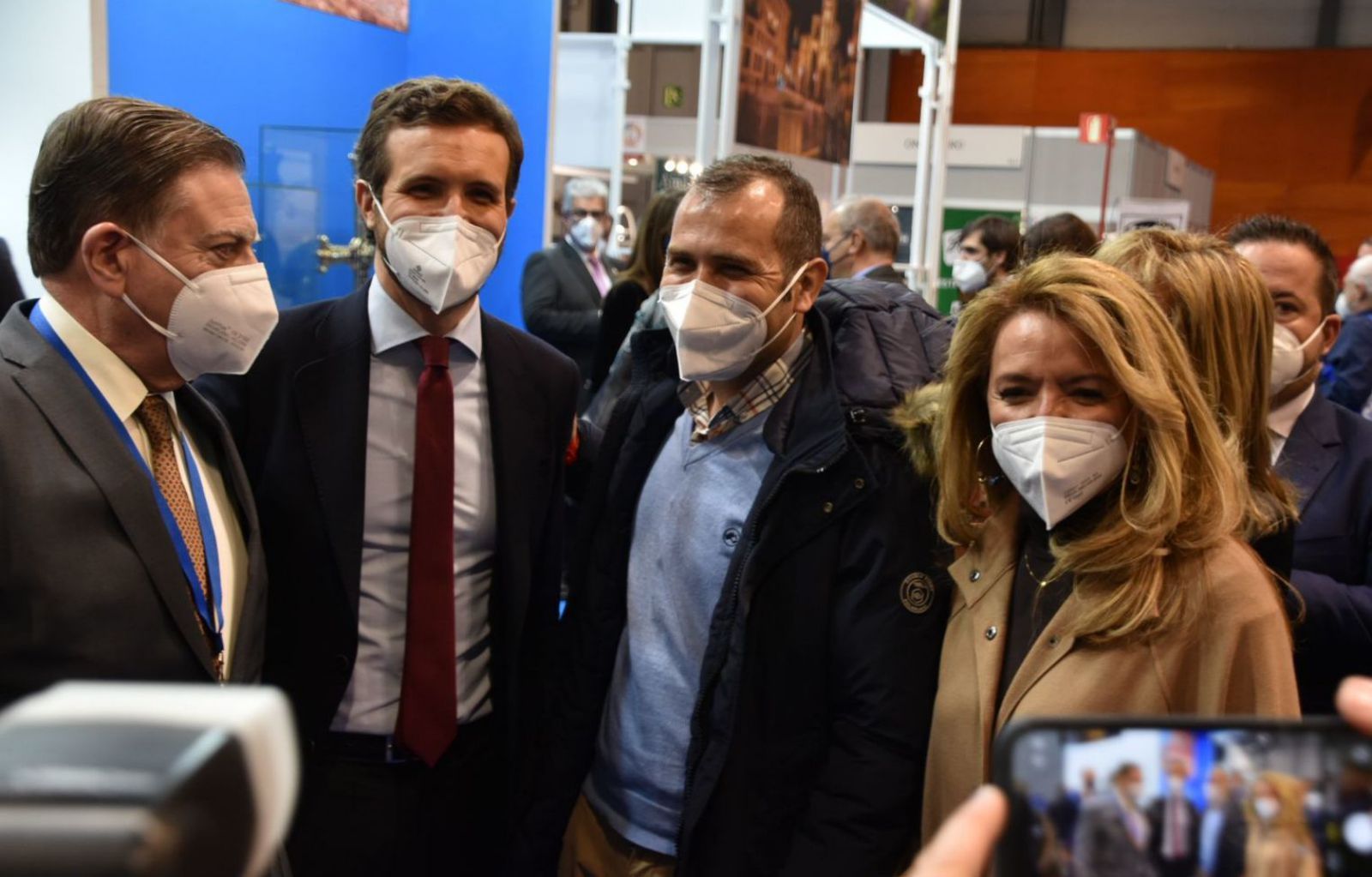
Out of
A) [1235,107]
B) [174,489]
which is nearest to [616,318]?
[174,489]

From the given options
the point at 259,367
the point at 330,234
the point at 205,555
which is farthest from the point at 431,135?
the point at 330,234

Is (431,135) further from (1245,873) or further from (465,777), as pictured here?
(1245,873)

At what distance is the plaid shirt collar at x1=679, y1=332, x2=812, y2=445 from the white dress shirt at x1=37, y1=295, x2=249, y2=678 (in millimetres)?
758

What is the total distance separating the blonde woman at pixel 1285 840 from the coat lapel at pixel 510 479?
1.61 meters

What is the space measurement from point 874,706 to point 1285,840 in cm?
115

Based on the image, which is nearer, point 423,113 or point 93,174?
point 93,174

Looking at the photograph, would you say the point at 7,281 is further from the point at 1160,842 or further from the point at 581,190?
the point at 581,190

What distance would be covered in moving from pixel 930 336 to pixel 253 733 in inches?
74.0

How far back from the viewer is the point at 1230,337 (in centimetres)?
198

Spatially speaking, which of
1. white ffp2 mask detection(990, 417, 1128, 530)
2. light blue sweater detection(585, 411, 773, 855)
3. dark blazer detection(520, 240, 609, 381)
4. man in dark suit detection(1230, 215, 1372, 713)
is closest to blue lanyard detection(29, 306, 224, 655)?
light blue sweater detection(585, 411, 773, 855)

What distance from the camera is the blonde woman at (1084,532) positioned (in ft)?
5.10

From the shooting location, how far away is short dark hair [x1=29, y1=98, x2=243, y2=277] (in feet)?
5.41

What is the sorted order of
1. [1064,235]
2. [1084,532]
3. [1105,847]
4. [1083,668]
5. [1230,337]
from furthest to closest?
1. [1064,235]
2. [1230,337]
3. [1084,532]
4. [1083,668]
5. [1105,847]

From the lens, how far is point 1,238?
283 cm
